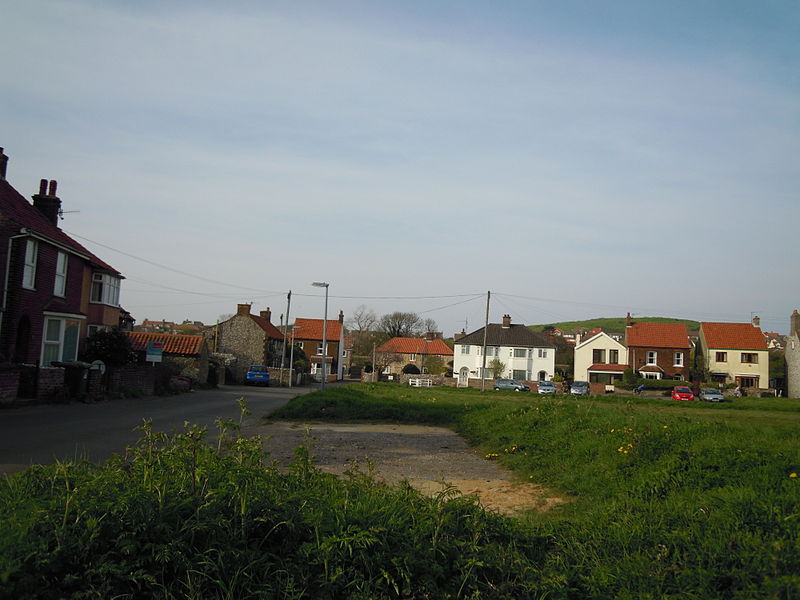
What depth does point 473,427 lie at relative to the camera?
16812mm

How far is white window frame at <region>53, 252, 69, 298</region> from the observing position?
2755cm

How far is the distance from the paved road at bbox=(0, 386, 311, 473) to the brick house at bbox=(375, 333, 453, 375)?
7473cm

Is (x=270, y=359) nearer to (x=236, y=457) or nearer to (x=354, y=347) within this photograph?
(x=354, y=347)

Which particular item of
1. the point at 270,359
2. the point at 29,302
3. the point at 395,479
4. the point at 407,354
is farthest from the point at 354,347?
the point at 395,479

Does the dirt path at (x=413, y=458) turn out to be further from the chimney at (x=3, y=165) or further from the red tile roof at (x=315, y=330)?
the red tile roof at (x=315, y=330)

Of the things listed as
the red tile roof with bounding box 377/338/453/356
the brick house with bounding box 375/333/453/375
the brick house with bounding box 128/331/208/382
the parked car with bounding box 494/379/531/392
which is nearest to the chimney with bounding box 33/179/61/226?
the brick house with bounding box 128/331/208/382

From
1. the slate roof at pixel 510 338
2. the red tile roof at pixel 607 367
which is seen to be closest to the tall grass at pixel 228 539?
the red tile roof at pixel 607 367

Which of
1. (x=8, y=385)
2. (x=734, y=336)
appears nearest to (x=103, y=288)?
(x=8, y=385)

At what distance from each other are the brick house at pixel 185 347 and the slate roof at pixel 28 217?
17.3 m

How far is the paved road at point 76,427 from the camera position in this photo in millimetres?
10527

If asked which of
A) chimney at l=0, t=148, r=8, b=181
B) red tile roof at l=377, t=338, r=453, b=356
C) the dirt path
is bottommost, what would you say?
the dirt path

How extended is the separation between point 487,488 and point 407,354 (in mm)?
91099

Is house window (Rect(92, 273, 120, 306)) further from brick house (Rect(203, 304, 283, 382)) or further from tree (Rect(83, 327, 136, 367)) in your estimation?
brick house (Rect(203, 304, 283, 382))

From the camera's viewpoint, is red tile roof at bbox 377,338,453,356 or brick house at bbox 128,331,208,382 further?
red tile roof at bbox 377,338,453,356
